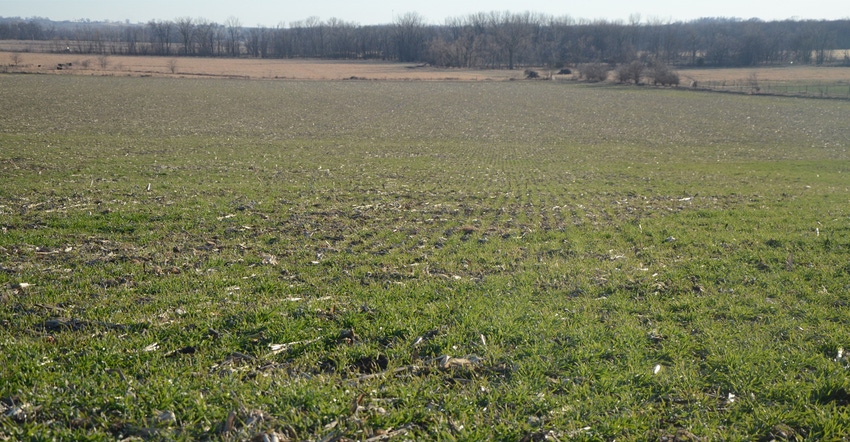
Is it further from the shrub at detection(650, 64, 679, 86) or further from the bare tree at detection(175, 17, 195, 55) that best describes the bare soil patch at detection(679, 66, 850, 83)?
the bare tree at detection(175, 17, 195, 55)

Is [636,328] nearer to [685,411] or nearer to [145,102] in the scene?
[685,411]

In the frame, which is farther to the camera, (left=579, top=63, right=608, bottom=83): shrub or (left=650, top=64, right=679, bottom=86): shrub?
(left=579, top=63, right=608, bottom=83): shrub

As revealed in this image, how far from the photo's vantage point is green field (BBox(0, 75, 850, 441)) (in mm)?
4738

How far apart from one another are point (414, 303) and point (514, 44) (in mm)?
152974

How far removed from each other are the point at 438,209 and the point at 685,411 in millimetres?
10276

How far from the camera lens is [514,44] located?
15188 cm

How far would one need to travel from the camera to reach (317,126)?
37.9m

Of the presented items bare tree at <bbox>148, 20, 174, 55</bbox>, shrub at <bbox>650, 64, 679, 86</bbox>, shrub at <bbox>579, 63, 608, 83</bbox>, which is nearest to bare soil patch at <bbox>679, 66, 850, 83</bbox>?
shrub at <bbox>579, 63, 608, 83</bbox>

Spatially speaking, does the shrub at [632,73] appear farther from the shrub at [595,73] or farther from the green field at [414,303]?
the green field at [414,303]

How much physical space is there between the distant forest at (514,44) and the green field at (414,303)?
124203 mm

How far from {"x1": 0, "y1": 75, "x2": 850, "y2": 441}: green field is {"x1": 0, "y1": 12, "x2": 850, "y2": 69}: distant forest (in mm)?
124203

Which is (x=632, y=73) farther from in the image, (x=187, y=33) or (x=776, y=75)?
(x=187, y=33)

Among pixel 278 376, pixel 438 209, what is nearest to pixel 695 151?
pixel 438 209

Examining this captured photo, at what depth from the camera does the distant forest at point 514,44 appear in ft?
464
